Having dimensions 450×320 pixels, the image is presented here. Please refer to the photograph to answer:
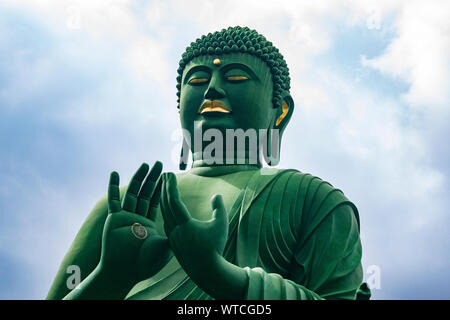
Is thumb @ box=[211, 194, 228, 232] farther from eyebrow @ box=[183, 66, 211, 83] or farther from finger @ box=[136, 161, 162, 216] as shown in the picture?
eyebrow @ box=[183, 66, 211, 83]

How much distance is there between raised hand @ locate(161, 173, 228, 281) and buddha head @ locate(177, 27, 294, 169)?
2311mm

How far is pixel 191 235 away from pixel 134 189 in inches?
32.6

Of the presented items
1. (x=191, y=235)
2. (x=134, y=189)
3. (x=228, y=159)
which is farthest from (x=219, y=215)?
(x=228, y=159)

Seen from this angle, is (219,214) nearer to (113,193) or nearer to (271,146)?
(113,193)

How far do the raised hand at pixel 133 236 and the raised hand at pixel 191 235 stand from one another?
37 cm

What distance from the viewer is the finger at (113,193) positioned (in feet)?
23.1

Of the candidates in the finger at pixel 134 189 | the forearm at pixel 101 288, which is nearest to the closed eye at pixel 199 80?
the finger at pixel 134 189

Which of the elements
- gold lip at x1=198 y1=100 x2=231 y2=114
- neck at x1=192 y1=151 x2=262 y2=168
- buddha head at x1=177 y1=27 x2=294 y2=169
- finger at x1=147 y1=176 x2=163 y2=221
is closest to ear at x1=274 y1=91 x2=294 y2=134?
buddha head at x1=177 y1=27 x2=294 y2=169

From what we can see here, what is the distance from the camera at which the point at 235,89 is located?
894 centimetres

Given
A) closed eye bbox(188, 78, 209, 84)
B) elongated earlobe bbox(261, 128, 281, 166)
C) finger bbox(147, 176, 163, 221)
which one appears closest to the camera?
finger bbox(147, 176, 163, 221)

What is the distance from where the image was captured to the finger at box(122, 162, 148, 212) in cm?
711
